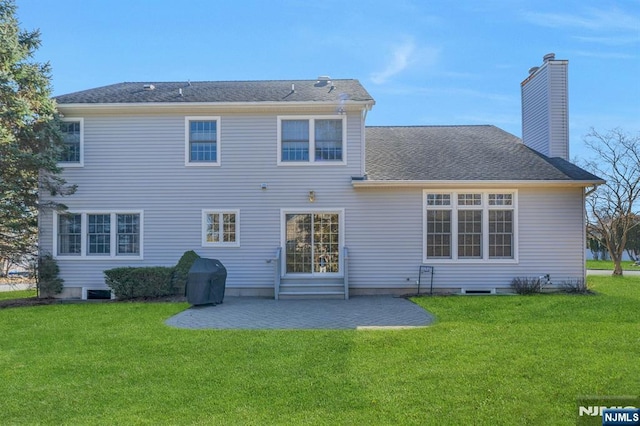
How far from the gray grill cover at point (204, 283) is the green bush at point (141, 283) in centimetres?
178

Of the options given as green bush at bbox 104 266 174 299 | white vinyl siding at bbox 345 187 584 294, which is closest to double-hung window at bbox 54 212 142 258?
green bush at bbox 104 266 174 299

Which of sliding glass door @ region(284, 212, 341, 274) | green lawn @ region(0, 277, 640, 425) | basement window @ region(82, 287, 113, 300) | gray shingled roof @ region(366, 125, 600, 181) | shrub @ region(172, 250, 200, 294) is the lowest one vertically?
basement window @ region(82, 287, 113, 300)

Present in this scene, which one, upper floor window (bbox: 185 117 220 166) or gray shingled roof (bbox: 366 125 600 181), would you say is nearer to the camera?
gray shingled roof (bbox: 366 125 600 181)

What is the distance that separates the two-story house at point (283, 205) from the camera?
12.6m

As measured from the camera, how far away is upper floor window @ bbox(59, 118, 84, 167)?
506 inches

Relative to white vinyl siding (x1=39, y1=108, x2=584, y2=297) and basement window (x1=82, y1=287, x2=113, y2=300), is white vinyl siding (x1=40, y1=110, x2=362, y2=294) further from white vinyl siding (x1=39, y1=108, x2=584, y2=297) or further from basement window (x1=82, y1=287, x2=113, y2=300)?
basement window (x1=82, y1=287, x2=113, y2=300)

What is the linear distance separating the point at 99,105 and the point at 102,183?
2.38 metres

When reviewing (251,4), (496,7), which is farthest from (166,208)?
(496,7)

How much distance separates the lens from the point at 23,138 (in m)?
12.0

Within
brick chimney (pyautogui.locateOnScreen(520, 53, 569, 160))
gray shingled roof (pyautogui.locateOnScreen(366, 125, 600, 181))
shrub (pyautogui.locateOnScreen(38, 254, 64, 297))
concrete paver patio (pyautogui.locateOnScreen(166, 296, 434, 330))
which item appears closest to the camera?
concrete paver patio (pyautogui.locateOnScreen(166, 296, 434, 330))

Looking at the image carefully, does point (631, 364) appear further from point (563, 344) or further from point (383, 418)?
point (383, 418)

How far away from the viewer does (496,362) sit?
5438 mm

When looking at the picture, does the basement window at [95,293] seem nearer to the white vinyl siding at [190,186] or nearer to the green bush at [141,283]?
the white vinyl siding at [190,186]

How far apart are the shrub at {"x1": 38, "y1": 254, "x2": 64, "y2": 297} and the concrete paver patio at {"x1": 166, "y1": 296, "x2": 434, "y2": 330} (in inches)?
215
